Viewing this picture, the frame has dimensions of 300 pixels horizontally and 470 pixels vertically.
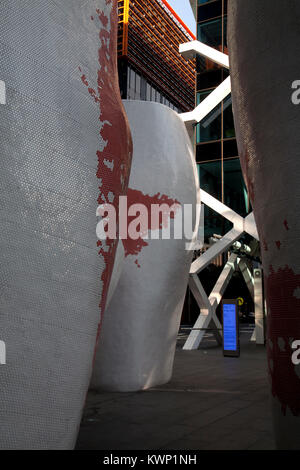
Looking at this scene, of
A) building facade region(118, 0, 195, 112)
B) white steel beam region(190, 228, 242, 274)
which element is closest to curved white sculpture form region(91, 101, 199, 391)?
white steel beam region(190, 228, 242, 274)

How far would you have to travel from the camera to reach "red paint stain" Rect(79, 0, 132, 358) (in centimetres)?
318

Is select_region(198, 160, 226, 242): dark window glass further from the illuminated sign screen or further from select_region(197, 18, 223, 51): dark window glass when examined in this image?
the illuminated sign screen

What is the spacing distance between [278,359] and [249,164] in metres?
1.51

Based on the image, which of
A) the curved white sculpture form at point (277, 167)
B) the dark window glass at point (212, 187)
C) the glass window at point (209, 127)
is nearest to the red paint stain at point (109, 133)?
the curved white sculpture form at point (277, 167)

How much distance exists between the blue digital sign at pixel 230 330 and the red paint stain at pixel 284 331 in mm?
8666

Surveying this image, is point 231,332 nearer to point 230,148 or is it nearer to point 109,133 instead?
point 230,148

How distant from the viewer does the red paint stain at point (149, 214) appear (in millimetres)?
6996

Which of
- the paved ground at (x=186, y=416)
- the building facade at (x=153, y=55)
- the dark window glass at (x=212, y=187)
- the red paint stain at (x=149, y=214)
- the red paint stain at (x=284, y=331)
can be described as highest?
the building facade at (x=153, y=55)

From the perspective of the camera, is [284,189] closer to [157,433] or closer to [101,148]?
[101,148]

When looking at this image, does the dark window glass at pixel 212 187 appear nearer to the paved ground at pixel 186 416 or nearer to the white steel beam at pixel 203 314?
the white steel beam at pixel 203 314

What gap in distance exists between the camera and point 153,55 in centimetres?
4381

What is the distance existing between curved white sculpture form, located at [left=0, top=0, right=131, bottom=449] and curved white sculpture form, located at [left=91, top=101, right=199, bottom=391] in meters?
3.66

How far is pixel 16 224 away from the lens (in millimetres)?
2582
